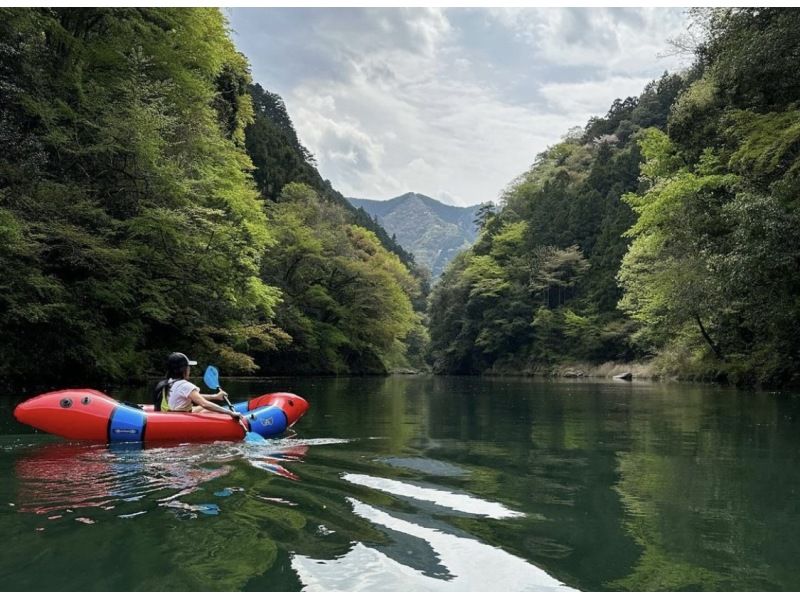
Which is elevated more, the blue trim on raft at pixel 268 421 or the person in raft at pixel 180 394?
the person in raft at pixel 180 394

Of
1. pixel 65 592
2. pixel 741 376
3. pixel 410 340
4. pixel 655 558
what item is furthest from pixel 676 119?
pixel 410 340

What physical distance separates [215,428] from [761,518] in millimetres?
5600

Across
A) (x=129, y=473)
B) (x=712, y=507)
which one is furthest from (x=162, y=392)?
(x=712, y=507)

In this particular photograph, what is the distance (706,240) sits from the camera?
17344 millimetres

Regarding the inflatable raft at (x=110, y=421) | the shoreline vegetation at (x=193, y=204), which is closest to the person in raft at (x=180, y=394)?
the inflatable raft at (x=110, y=421)

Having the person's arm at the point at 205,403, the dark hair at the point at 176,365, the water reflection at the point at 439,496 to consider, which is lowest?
the water reflection at the point at 439,496

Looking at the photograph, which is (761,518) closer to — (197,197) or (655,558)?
(655,558)

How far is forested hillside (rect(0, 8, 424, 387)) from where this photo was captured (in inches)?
514

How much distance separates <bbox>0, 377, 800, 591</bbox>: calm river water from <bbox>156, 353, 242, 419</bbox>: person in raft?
680mm

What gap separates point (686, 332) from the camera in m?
24.9

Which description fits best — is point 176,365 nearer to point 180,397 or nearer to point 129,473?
point 180,397

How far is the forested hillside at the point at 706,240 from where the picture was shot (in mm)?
14055

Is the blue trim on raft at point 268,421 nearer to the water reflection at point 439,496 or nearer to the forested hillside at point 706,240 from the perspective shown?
the water reflection at point 439,496

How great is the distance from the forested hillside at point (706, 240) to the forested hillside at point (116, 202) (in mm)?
12521
